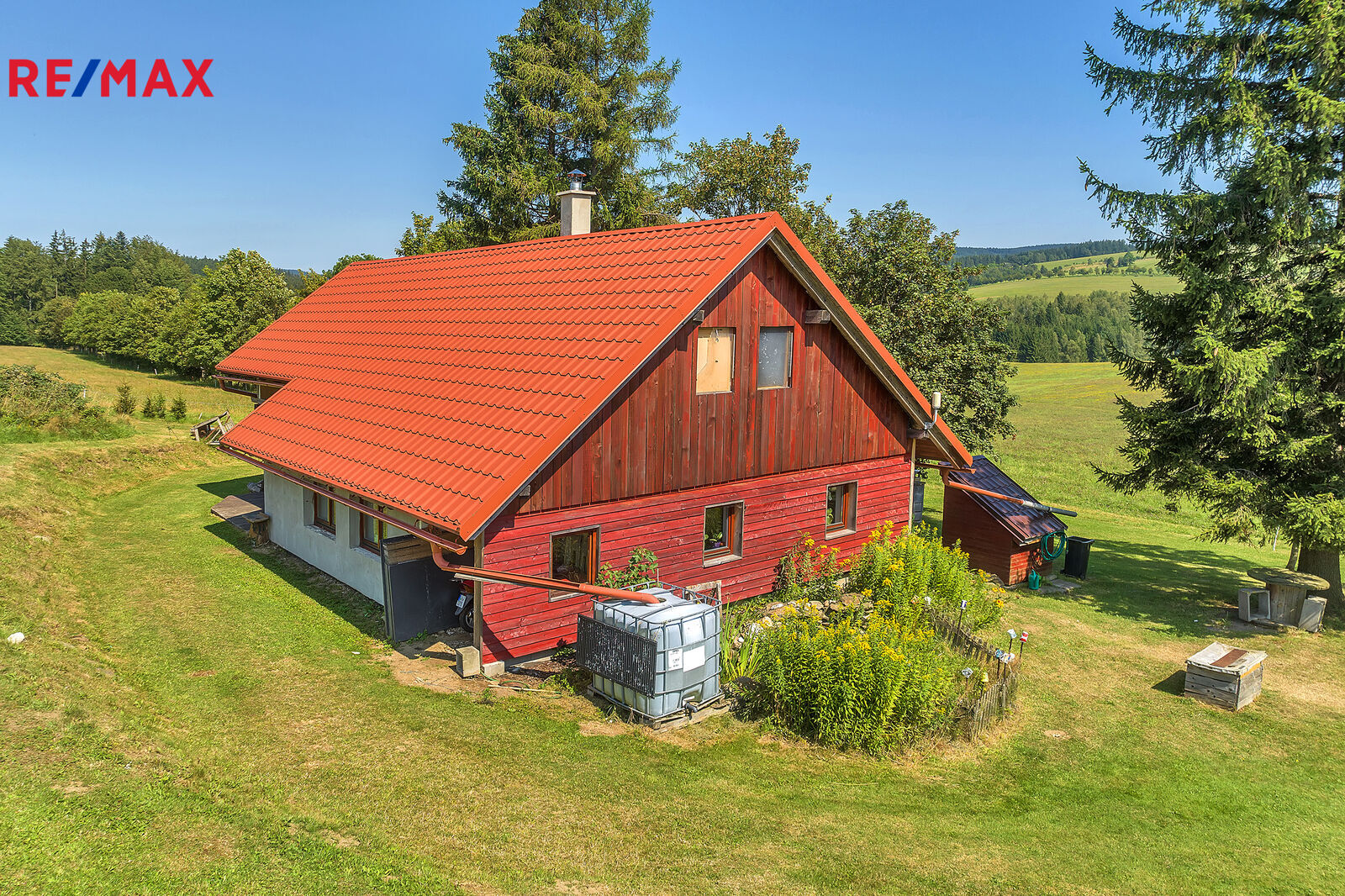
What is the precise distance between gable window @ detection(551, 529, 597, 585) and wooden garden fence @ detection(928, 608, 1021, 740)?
5625 millimetres

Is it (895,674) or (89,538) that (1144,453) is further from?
(89,538)

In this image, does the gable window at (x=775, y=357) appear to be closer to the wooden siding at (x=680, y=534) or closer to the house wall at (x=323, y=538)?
the wooden siding at (x=680, y=534)

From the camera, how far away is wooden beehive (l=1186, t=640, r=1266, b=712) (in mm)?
12461

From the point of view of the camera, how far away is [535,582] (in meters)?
11.1

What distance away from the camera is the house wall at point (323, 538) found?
14.2 meters

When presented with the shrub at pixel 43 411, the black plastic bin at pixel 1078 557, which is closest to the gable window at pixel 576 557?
the black plastic bin at pixel 1078 557

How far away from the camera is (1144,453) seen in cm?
1745

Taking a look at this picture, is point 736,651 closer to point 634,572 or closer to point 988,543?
point 634,572

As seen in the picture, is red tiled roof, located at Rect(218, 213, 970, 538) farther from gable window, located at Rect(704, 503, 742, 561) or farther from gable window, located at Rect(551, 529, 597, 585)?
gable window, located at Rect(704, 503, 742, 561)

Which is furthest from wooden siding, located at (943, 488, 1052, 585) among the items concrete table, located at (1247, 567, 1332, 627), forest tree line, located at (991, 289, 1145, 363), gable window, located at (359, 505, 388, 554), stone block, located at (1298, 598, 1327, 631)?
forest tree line, located at (991, 289, 1145, 363)

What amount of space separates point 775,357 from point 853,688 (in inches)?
247

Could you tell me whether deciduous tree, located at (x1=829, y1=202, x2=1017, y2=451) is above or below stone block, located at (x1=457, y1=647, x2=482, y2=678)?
above

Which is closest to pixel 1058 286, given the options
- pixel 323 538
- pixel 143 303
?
pixel 143 303

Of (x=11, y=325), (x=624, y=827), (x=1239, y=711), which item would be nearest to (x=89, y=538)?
(x=624, y=827)
